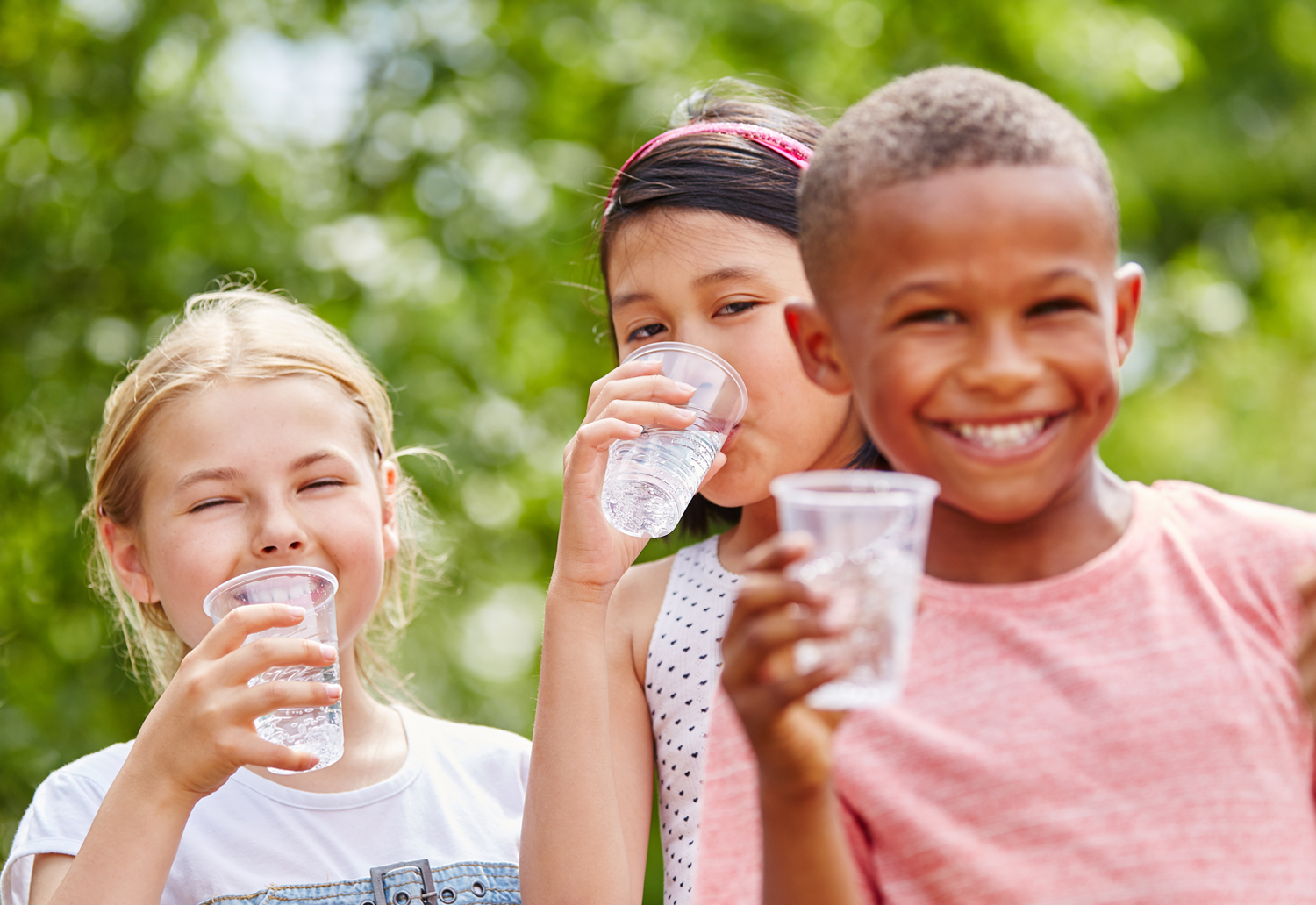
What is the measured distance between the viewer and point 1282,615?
1.53 m

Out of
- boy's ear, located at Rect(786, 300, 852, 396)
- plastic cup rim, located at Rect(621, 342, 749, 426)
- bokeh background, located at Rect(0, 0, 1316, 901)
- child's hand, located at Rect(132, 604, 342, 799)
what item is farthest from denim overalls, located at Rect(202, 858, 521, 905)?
bokeh background, located at Rect(0, 0, 1316, 901)

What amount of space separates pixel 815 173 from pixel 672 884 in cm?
155

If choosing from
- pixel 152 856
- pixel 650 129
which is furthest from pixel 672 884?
pixel 650 129

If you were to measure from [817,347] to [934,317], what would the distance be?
0.68 feet

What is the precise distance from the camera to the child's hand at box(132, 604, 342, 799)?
7.20 ft

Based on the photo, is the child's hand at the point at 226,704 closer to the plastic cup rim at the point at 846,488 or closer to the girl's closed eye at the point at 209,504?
the girl's closed eye at the point at 209,504

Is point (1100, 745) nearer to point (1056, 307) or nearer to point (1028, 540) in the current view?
point (1028, 540)

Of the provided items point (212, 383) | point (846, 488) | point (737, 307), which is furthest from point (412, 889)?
point (846, 488)

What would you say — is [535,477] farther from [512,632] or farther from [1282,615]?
[1282,615]

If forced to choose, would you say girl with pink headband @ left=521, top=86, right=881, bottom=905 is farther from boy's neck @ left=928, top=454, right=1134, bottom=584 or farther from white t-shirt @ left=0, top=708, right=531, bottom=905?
boy's neck @ left=928, top=454, right=1134, bottom=584

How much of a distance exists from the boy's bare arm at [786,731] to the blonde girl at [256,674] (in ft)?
3.49

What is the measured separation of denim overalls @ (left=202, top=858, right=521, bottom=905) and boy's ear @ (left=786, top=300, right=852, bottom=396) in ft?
4.66

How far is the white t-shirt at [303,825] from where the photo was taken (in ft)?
8.46

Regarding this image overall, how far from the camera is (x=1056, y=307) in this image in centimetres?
149
